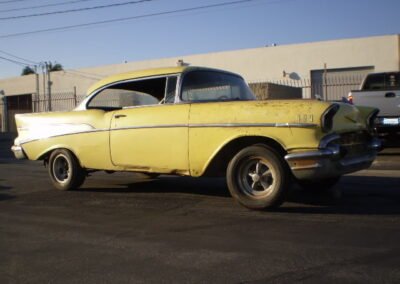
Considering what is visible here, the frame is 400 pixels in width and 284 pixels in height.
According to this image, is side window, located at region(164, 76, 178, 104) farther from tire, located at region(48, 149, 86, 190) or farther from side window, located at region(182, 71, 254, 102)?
tire, located at region(48, 149, 86, 190)

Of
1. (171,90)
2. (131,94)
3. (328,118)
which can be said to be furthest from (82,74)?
(328,118)

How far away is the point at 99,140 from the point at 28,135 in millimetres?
1659

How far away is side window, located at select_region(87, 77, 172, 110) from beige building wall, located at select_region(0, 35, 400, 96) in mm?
25294

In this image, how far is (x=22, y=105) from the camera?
44562 millimetres

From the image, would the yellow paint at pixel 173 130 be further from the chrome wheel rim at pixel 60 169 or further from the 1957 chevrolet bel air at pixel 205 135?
the chrome wheel rim at pixel 60 169

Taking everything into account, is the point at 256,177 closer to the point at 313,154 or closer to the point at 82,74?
the point at 313,154

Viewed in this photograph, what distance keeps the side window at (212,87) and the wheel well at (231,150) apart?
0.80 meters

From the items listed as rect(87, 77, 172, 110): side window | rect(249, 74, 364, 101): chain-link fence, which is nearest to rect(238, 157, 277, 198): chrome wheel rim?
rect(87, 77, 172, 110): side window

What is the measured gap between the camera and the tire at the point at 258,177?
559 cm

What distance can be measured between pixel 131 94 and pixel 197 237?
3.42 meters

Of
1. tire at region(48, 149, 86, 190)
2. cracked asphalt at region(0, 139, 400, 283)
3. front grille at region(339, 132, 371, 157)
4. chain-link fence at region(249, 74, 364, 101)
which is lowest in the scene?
cracked asphalt at region(0, 139, 400, 283)

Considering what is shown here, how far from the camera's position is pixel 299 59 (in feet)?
107

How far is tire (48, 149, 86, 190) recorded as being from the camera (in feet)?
25.3

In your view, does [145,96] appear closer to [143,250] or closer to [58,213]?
[58,213]
